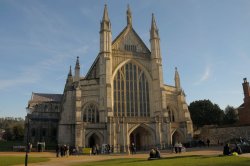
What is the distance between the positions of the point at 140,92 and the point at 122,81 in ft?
13.0

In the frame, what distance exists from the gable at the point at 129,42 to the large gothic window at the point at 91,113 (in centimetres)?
1208

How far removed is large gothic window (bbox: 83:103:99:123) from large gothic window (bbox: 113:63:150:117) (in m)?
3.40

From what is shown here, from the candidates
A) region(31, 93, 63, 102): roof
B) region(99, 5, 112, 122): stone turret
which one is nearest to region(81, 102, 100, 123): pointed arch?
region(99, 5, 112, 122): stone turret

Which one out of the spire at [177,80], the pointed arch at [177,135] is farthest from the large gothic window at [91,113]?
the spire at [177,80]

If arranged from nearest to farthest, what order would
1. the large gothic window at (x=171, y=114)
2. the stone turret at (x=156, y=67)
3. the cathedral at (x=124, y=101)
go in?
the cathedral at (x=124, y=101) < the stone turret at (x=156, y=67) < the large gothic window at (x=171, y=114)

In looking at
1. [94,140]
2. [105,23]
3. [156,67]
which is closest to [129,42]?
[105,23]

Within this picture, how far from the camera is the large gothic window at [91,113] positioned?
4566 cm

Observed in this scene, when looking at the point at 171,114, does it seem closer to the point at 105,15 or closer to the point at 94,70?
the point at 94,70

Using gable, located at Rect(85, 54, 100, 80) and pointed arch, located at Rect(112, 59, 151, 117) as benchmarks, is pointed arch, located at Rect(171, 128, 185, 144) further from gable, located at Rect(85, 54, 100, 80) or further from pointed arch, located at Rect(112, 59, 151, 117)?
gable, located at Rect(85, 54, 100, 80)

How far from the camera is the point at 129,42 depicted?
52.4 metres

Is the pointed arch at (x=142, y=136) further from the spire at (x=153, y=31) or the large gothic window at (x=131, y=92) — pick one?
the spire at (x=153, y=31)

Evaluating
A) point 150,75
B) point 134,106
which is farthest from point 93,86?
point 150,75

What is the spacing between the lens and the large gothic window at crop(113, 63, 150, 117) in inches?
1854

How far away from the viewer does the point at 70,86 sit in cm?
4716
